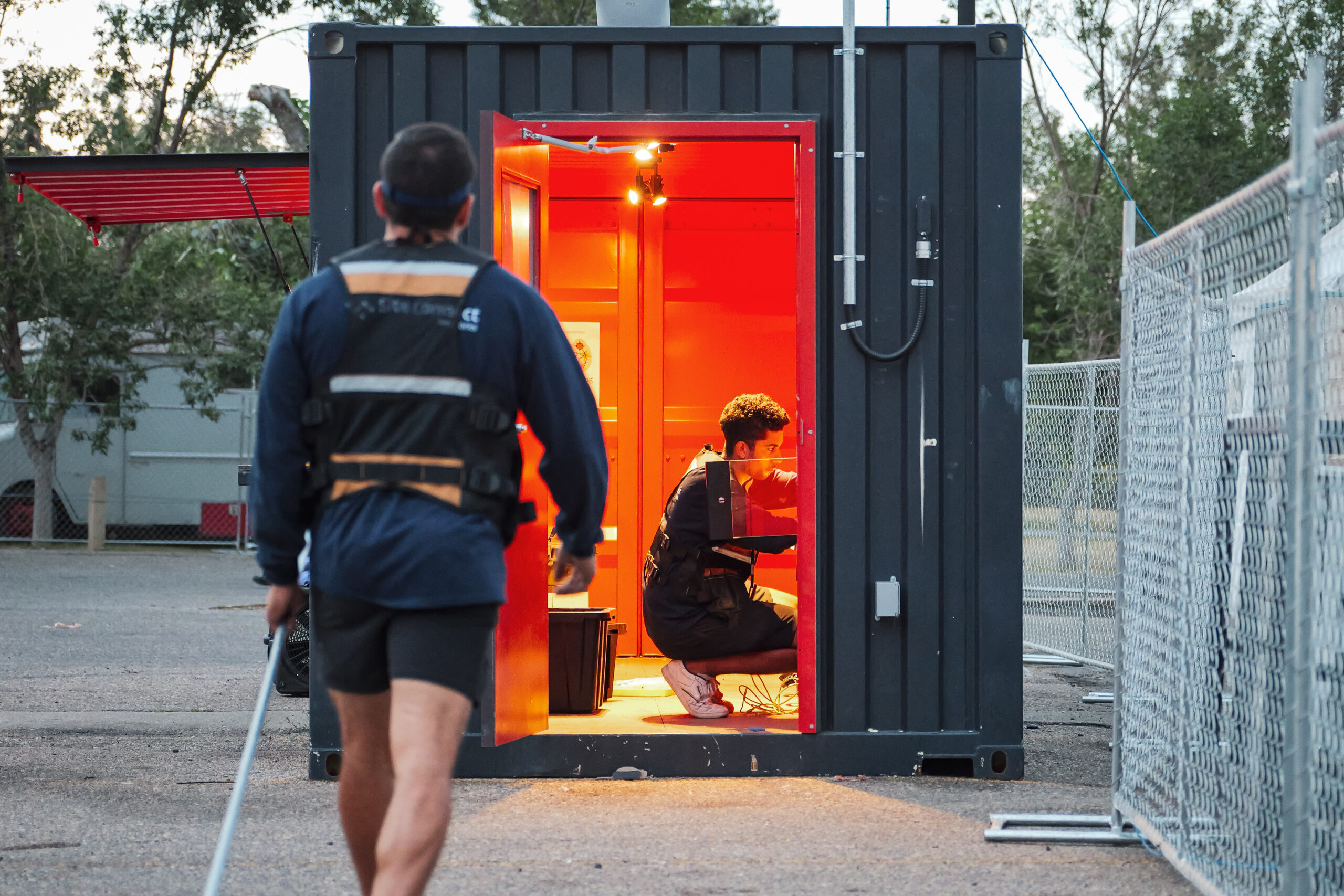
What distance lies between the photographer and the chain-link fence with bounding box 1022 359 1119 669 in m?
8.62

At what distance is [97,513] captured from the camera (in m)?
17.4

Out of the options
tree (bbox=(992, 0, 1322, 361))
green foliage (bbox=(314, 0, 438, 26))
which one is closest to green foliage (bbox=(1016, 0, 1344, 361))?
tree (bbox=(992, 0, 1322, 361))

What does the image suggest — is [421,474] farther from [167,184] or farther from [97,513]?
[97,513]

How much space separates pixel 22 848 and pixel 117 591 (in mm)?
9287

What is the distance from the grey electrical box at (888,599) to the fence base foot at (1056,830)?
94 cm

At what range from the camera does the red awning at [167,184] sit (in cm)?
654

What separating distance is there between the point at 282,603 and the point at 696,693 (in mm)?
3389

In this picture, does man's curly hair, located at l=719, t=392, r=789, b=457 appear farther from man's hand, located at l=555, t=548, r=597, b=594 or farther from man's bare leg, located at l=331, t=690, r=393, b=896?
man's bare leg, located at l=331, t=690, r=393, b=896

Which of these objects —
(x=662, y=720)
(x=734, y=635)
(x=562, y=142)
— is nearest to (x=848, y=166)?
(x=562, y=142)

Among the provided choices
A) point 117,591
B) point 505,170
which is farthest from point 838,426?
point 117,591

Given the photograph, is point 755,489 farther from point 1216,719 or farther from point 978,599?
point 1216,719

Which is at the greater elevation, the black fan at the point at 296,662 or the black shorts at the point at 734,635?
the black shorts at the point at 734,635

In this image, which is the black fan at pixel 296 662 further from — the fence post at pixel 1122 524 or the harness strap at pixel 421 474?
the harness strap at pixel 421 474

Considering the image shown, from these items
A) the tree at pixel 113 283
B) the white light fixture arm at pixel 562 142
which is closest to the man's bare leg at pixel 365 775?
the white light fixture arm at pixel 562 142
